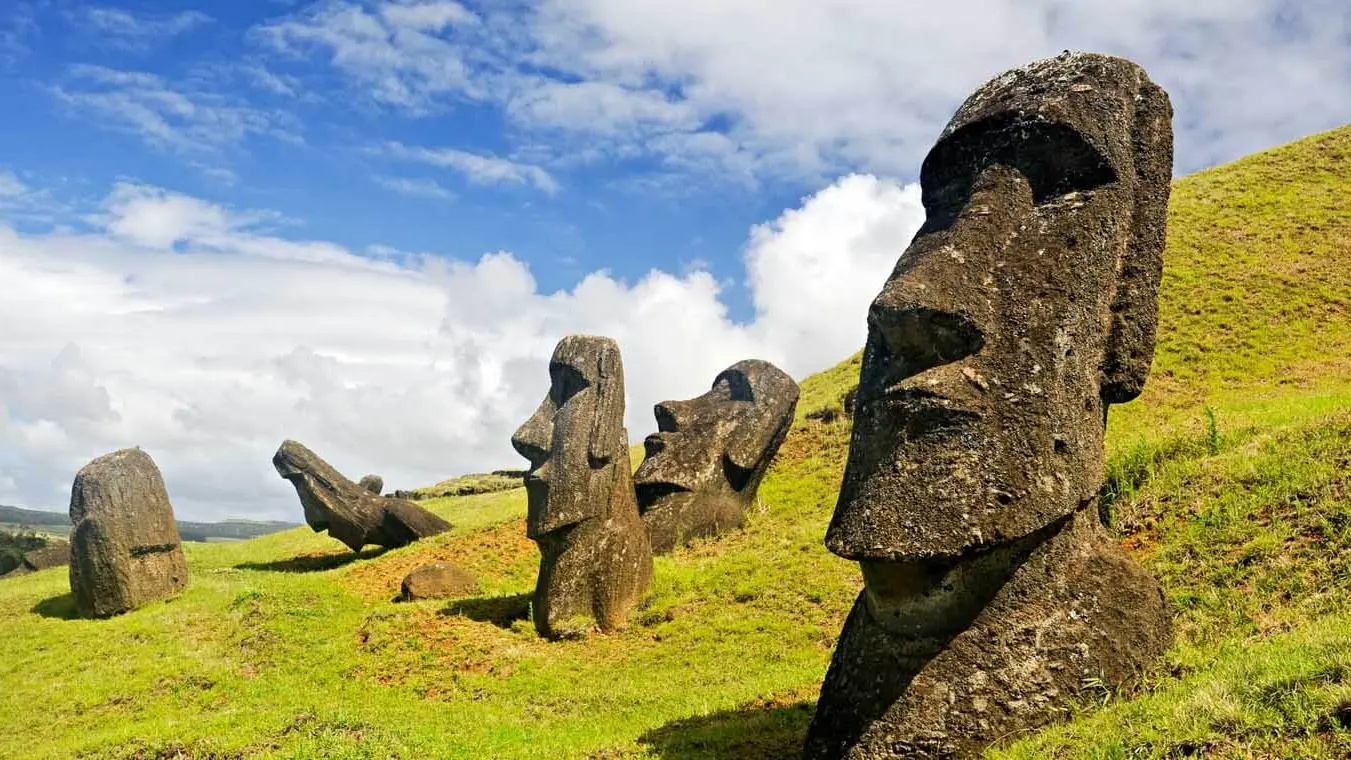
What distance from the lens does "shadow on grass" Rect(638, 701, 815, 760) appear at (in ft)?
27.1

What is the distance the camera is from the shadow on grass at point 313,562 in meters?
24.6

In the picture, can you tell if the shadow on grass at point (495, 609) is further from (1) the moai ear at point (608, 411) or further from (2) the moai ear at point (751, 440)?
(2) the moai ear at point (751, 440)

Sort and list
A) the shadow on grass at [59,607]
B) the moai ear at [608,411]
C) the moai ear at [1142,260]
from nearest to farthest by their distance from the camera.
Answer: the moai ear at [1142,260] → the moai ear at [608,411] → the shadow on grass at [59,607]

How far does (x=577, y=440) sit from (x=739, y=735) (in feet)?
24.8

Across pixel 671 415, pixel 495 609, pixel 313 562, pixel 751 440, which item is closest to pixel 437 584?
pixel 495 609

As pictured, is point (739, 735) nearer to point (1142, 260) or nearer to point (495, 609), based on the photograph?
point (1142, 260)

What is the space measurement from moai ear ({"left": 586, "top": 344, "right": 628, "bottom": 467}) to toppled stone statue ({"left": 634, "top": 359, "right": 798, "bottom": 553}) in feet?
17.3

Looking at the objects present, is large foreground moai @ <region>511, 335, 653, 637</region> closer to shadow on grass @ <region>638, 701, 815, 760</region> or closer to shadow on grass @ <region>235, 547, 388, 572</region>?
shadow on grass @ <region>638, 701, 815, 760</region>

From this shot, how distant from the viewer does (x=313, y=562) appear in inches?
1000

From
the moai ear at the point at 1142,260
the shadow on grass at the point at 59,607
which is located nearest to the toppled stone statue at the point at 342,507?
the shadow on grass at the point at 59,607

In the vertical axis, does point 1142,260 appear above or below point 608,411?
above

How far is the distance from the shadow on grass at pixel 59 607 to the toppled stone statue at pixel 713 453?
11747 millimetres

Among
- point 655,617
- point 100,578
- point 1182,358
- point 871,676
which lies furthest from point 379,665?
point 1182,358

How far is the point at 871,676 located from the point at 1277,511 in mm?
5289
